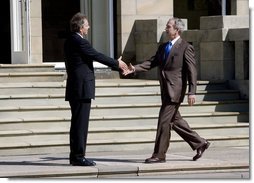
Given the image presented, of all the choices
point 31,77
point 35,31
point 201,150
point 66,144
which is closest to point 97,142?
point 66,144

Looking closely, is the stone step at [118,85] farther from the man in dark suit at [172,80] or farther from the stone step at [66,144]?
the man in dark suit at [172,80]

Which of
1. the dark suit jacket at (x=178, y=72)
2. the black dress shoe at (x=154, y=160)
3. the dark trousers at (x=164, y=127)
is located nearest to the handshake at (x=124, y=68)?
the dark suit jacket at (x=178, y=72)

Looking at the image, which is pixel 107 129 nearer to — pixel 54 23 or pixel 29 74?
pixel 29 74

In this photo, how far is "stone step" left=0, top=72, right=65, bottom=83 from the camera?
56.4 ft

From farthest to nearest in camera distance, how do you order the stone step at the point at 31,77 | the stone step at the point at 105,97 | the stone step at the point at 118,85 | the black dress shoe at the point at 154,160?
the stone step at the point at 31,77
the stone step at the point at 118,85
the stone step at the point at 105,97
the black dress shoe at the point at 154,160

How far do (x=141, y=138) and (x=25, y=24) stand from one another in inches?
168

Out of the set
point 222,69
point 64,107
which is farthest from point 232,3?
point 64,107

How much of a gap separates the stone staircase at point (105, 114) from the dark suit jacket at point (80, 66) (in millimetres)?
2093

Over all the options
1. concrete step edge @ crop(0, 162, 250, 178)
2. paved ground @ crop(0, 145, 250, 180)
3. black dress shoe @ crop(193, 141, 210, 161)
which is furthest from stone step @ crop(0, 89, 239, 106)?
concrete step edge @ crop(0, 162, 250, 178)

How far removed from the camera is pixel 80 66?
12766mm

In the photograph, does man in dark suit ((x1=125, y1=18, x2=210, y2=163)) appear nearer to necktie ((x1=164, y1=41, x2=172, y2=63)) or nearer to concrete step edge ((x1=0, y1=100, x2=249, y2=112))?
necktie ((x1=164, y1=41, x2=172, y2=63))

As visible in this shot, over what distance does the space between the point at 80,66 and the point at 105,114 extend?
11.8ft

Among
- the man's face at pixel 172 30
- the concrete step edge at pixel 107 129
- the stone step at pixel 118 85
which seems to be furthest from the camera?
the stone step at pixel 118 85

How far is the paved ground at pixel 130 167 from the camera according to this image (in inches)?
483
